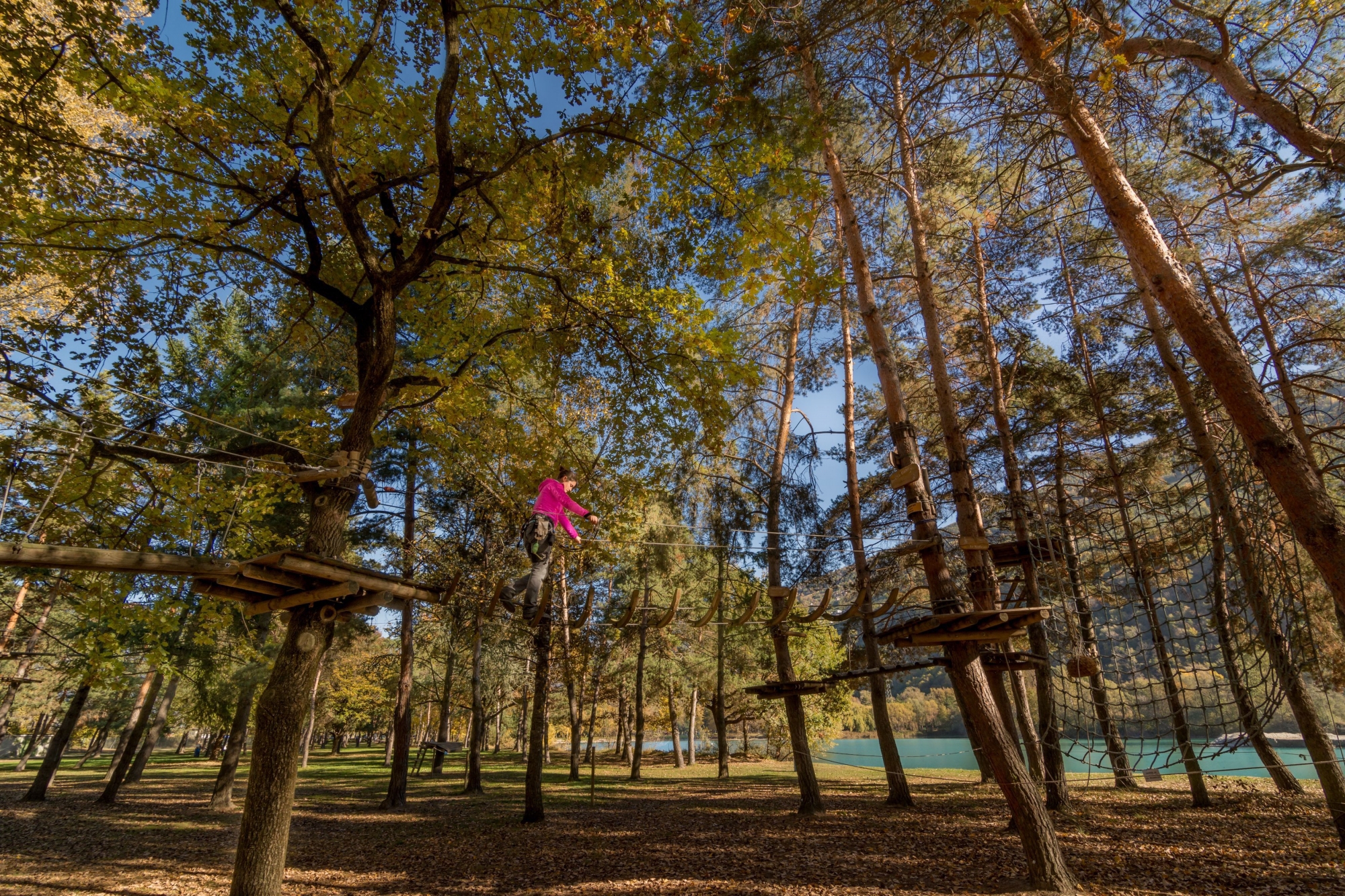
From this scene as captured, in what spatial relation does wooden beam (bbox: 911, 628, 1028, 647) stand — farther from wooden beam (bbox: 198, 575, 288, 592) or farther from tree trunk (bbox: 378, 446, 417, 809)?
tree trunk (bbox: 378, 446, 417, 809)

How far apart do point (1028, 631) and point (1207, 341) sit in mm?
7230

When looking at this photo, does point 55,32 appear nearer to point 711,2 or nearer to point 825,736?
point 711,2

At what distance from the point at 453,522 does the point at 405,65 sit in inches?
438

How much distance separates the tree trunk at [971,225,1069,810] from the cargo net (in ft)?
1.46

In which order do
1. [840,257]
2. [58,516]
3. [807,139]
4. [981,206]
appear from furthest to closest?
[840,257] < [981,206] < [58,516] < [807,139]

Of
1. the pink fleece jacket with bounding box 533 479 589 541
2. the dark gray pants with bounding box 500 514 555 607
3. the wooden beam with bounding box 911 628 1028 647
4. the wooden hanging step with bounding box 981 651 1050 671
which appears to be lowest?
the wooden hanging step with bounding box 981 651 1050 671

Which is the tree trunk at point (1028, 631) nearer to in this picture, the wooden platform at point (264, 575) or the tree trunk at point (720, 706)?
the tree trunk at point (720, 706)

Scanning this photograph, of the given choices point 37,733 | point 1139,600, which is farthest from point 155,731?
point 37,733

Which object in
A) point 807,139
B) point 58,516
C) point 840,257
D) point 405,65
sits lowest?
point 58,516

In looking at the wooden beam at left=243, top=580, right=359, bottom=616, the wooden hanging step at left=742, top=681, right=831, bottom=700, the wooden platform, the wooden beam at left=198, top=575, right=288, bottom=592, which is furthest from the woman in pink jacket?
the wooden hanging step at left=742, top=681, right=831, bottom=700

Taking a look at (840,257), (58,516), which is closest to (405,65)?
(58,516)

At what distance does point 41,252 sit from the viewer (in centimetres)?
530

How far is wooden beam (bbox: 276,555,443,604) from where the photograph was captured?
434 centimetres

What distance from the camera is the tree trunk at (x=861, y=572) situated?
37.2ft
